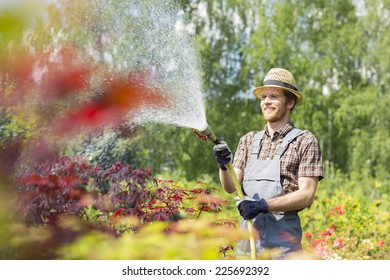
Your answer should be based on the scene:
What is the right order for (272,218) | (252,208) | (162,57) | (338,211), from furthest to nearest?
(338,211) < (162,57) < (272,218) < (252,208)

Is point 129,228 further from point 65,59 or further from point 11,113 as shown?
point 65,59

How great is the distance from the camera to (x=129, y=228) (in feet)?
10.9

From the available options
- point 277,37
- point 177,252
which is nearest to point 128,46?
point 177,252

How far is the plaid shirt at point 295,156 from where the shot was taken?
8.17 feet

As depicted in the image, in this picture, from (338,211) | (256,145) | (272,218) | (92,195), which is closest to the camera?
(272,218)

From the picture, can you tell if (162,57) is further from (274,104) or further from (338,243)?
(338,243)

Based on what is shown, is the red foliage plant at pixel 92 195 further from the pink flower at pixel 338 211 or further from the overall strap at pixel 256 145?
the pink flower at pixel 338 211

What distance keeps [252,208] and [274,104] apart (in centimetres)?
45

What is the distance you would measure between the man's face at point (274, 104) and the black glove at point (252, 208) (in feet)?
1.19

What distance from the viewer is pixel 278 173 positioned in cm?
253

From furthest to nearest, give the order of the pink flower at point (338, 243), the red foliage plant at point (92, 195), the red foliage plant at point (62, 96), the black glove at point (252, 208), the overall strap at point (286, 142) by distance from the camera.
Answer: the pink flower at point (338, 243) < the red foliage plant at point (62, 96) < the red foliage plant at point (92, 195) < the overall strap at point (286, 142) < the black glove at point (252, 208)

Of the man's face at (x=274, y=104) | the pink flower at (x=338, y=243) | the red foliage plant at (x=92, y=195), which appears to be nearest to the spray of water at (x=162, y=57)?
the man's face at (x=274, y=104)

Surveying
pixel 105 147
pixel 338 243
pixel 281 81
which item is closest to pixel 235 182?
pixel 281 81

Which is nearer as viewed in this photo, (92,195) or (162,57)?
(92,195)
